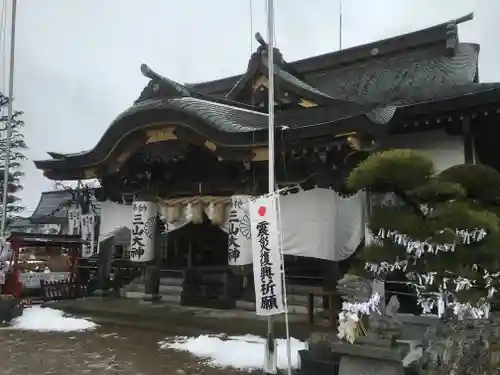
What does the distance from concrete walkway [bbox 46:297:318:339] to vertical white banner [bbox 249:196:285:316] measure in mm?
2650

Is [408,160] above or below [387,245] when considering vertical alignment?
above

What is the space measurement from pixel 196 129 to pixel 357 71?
613 cm

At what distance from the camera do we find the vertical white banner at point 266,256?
6.31 meters

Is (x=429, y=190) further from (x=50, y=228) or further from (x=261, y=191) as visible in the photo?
(x=50, y=228)

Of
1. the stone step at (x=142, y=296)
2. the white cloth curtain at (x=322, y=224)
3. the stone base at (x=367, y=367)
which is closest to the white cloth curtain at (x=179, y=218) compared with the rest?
the white cloth curtain at (x=322, y=224)

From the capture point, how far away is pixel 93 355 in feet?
26.1

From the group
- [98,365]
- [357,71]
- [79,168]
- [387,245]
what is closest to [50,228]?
[79,168]

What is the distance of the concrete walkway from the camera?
987 centimetres

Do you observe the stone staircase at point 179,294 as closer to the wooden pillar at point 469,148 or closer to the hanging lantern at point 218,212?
the hanging lantern at point 218,212

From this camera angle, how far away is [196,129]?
36.4ft

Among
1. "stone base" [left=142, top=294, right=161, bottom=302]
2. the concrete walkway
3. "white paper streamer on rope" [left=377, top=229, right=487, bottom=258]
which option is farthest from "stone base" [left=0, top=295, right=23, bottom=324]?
"white paper streamer on rope" [left=377, top=229, right=487, bottom=258]

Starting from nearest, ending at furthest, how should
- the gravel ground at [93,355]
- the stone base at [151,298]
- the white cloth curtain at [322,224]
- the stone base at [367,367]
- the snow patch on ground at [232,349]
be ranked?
the stone base at [367,367], the gravel ground at [93,355], the snow patch on ground at [232,349], the white cloth curtain at [322,224], the stone base at [151,298]

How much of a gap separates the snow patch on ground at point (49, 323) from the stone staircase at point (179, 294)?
10.7 ft

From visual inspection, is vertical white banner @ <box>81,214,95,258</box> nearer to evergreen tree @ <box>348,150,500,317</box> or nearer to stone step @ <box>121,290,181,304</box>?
stone step @ <box>121,290,181,304</box>
